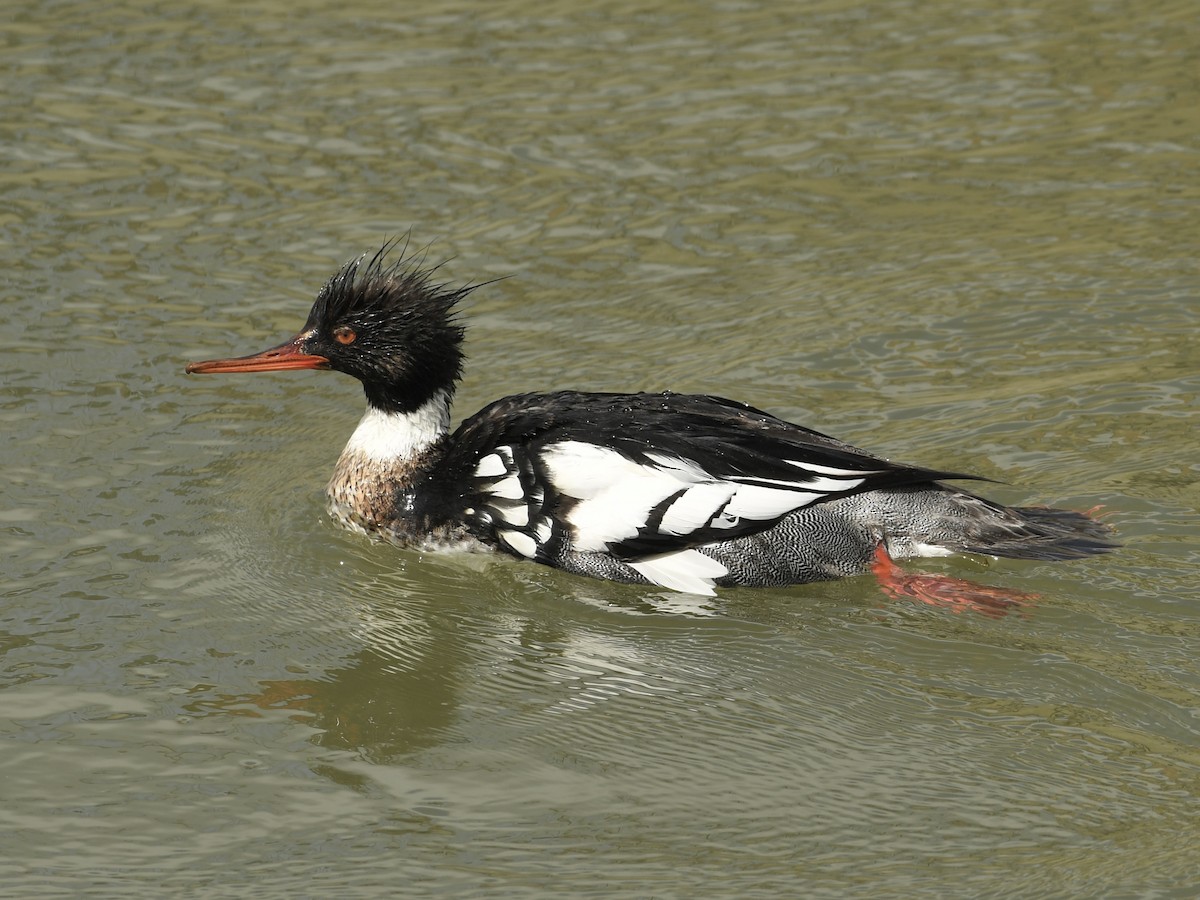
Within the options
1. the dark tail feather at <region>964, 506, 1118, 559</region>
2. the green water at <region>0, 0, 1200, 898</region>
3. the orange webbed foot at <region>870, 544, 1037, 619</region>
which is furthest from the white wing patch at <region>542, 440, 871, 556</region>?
the dark tail feather at <region>964, 506, 1118, 559</region>

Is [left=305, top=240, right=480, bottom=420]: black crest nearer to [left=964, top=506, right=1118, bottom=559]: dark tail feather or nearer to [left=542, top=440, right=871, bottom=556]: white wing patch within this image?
[left=542, top=440, right=871, bottom=556]: white wing patch

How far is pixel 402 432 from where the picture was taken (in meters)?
7.48

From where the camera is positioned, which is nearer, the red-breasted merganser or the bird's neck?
the red-breasted merganser

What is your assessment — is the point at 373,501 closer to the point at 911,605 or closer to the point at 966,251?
the point at 911,605

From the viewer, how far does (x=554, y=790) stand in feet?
18.0

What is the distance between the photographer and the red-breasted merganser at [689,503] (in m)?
6.72

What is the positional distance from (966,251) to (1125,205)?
103cm

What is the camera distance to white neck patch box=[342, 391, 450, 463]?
745 cm

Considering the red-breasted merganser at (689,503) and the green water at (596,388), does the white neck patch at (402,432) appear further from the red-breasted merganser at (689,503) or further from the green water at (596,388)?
the green water at (596,388)

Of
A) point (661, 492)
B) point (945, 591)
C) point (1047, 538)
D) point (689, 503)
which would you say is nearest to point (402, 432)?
point (661, 492)

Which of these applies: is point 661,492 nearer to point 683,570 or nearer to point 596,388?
point 683,570

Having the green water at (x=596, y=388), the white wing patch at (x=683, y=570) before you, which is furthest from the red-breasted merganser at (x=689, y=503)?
the green water at (x=596, y=388)

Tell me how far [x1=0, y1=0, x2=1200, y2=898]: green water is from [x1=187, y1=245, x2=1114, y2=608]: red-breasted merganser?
14 centimetres

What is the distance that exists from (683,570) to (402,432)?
1465 millimetres
